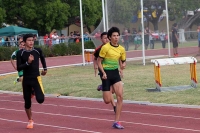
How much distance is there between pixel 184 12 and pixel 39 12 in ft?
68.2

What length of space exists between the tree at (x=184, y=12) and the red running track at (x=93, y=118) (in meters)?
14.0

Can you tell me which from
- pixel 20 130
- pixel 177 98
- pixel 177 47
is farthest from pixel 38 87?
pixel 177 47

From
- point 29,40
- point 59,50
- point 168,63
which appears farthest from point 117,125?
point 59,50

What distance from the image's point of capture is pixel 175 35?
2930 cm

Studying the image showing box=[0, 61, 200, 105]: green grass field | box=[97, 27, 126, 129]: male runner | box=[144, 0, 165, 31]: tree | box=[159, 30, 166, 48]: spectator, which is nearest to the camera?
box=[97, 27, 126, 129]: male runner

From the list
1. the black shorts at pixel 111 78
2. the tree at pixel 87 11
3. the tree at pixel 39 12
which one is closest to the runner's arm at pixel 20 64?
the black shorts at pixel 111 78

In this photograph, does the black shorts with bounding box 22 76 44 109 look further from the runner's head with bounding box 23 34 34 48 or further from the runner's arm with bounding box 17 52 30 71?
the runner's head with bounding box 23 34 34 48

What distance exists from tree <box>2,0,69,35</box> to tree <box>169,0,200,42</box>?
1922 centimetres

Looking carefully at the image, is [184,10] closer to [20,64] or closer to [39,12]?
[20,64]

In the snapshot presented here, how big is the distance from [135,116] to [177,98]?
2.52 meters

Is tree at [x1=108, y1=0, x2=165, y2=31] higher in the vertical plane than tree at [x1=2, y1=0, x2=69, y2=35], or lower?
lower

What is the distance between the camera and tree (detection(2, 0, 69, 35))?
46.7 m

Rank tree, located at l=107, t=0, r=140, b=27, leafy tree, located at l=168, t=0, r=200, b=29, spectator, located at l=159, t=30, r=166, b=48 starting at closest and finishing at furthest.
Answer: tree, located at l=107, t=0, r=140, b=27 → leafy tree, located at l=168, t=0, r=200, b=29 → spectator, located at l=159, t=30, r=166, b=48

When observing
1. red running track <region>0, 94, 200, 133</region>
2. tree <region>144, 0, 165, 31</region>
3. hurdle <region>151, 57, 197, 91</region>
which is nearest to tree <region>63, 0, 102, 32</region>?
tree <region>144, 0, 165, 31</region>
